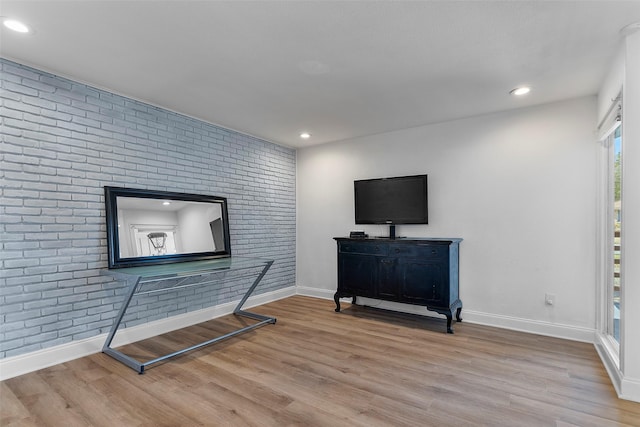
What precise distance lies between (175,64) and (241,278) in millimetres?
2667

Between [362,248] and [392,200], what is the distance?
2.46 feet

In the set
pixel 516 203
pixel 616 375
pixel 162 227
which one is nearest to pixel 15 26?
pixel 162 227

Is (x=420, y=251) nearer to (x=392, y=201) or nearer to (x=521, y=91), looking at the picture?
(x=392, y=201)

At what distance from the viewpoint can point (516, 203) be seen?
3455 mm

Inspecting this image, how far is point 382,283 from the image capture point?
12.5 ft

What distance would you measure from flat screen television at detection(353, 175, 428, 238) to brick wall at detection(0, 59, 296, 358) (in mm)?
2033

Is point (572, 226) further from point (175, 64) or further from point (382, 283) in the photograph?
point (175, 64)

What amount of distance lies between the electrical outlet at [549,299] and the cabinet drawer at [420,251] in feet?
3.52

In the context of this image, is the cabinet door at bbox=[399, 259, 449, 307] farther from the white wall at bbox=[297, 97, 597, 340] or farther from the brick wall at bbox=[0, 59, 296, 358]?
the brick wall at bbox=[0, 59, 296, 358]

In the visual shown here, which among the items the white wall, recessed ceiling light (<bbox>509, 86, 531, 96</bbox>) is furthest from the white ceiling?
the white wall

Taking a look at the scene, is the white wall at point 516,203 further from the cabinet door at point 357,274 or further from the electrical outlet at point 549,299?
the cabinet door at point 357,274

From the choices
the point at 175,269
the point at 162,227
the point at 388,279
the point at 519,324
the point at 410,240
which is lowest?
the point at 519,324

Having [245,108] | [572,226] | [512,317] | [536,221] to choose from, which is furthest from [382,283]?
[245,108]

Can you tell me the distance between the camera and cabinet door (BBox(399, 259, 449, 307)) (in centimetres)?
340
